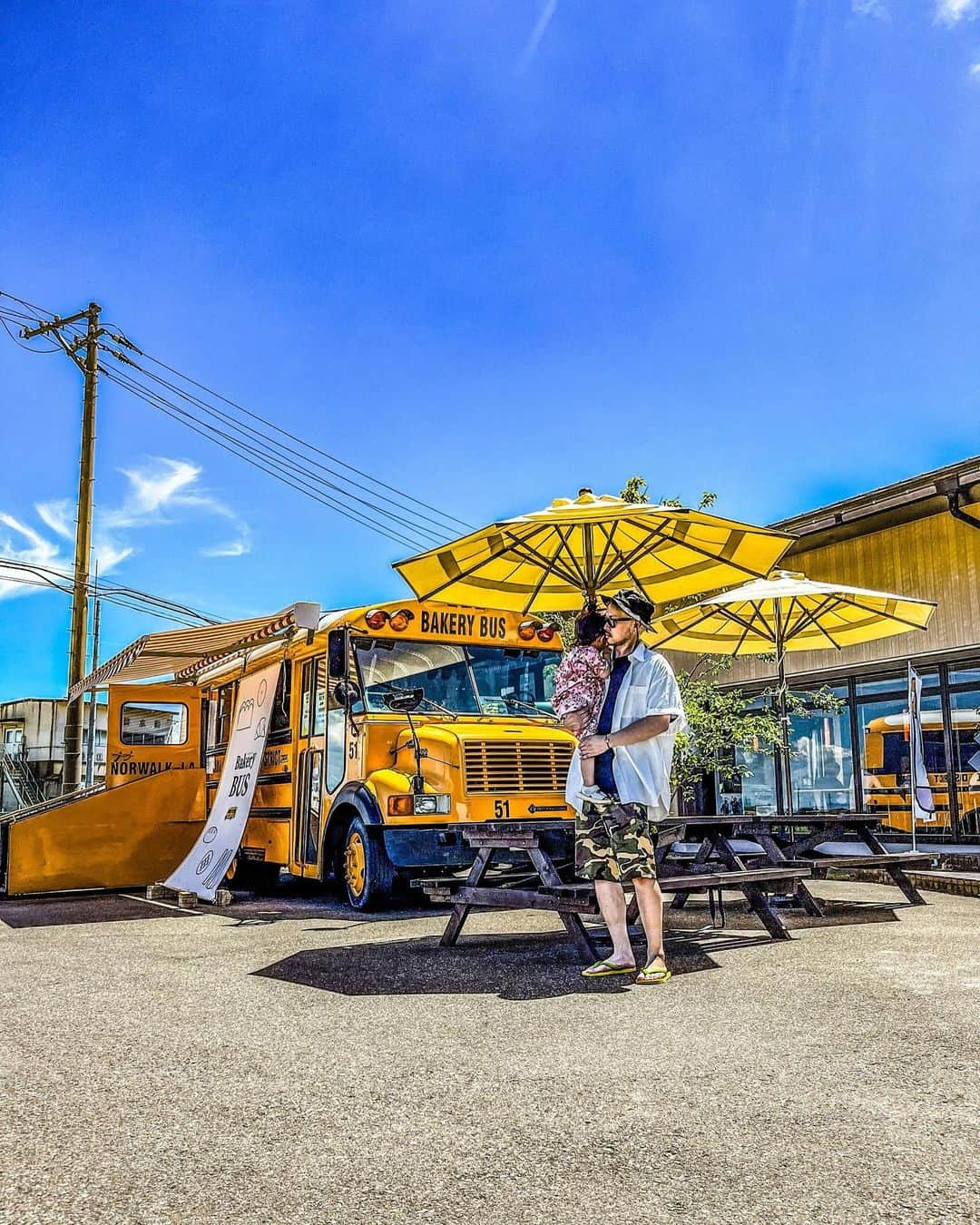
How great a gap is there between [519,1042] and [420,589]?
175 inches

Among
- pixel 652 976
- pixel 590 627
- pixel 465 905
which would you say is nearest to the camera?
pixel 652 976

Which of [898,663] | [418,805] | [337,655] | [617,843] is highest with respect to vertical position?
[898,663]

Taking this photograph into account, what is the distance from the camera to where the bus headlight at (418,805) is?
28.0ft

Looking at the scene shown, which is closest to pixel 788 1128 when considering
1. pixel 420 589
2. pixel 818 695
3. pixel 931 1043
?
pixel 931 1043

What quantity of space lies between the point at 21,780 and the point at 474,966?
2967 centimetres

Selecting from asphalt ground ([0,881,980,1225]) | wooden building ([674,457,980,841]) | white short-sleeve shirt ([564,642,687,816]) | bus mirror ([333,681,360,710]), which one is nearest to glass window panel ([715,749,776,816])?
wooden building ([674,457,980,841])

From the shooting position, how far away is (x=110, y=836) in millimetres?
11414

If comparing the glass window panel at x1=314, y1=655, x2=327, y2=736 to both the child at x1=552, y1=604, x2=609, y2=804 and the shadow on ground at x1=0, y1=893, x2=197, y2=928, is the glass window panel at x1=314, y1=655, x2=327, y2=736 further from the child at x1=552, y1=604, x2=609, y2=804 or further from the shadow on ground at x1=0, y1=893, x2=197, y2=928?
the child at x1=552, y1=604, x2=609, y2=804

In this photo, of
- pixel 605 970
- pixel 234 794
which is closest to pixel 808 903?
pixel 605 970

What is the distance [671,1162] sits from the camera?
9.09ft

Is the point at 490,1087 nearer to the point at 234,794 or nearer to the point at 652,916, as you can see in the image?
the point at 652,916

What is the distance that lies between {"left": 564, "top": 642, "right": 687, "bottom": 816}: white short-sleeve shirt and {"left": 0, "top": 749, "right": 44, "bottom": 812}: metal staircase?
93.3 ft

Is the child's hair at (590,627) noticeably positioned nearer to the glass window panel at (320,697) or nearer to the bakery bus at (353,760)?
the bakery bus at (353,760)

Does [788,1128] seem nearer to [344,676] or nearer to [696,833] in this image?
Answer: [696,833]
